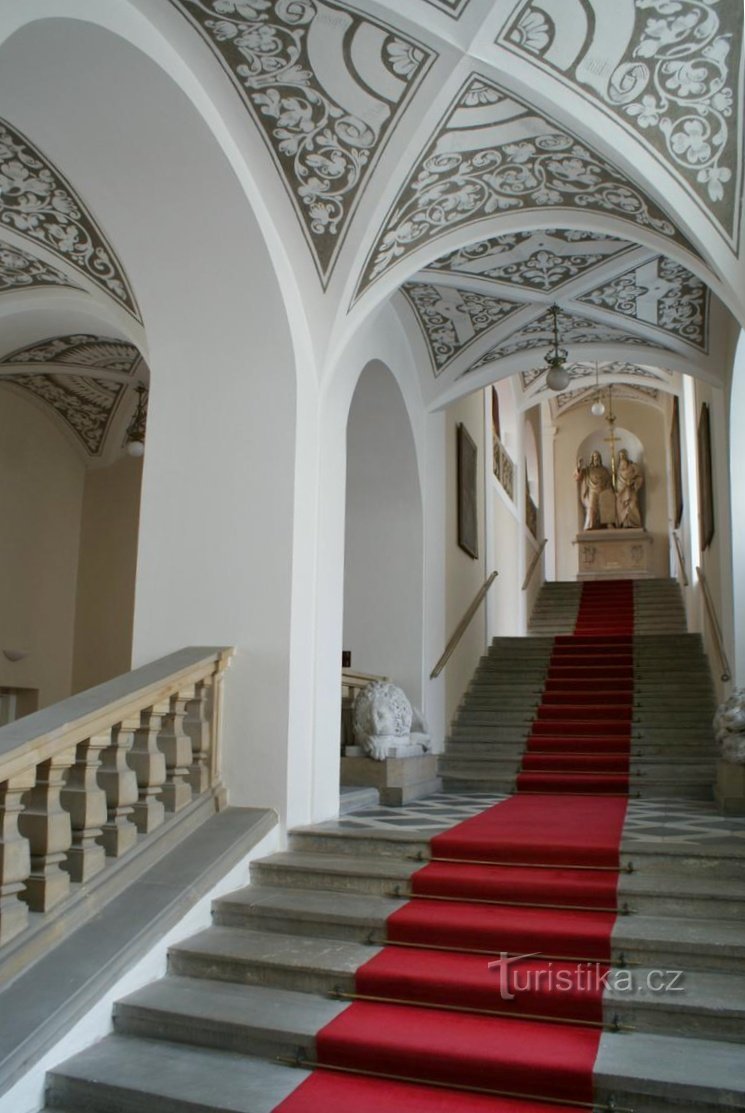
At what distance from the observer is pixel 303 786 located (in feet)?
16.8

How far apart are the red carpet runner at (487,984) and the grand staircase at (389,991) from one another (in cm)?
2

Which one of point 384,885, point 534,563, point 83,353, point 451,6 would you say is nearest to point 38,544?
point 83,353

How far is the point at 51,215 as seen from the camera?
5602 millimetres

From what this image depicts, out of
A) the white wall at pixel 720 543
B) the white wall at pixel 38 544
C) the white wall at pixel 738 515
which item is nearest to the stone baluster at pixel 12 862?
the white wall at pixel 738 515

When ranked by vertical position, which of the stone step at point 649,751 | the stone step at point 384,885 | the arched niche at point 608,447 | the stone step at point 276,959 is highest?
the arched niche at point 608,447

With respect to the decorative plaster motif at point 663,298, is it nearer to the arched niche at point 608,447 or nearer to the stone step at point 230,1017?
the stone step at point 230,1017

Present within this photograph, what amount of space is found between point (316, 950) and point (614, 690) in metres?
6.40

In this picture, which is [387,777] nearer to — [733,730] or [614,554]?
[733,730]

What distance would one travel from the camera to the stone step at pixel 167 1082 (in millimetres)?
2881

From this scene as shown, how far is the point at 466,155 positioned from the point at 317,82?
1054mm

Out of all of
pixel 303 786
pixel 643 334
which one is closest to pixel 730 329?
pixel 643 334

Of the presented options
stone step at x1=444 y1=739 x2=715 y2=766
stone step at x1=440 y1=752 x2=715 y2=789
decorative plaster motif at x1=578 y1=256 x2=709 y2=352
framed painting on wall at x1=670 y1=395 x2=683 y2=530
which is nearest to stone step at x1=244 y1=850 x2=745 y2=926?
stone step at x1=440 y1=752 x2=715 y2=789

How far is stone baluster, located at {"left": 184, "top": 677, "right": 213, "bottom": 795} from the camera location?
4734 mm
